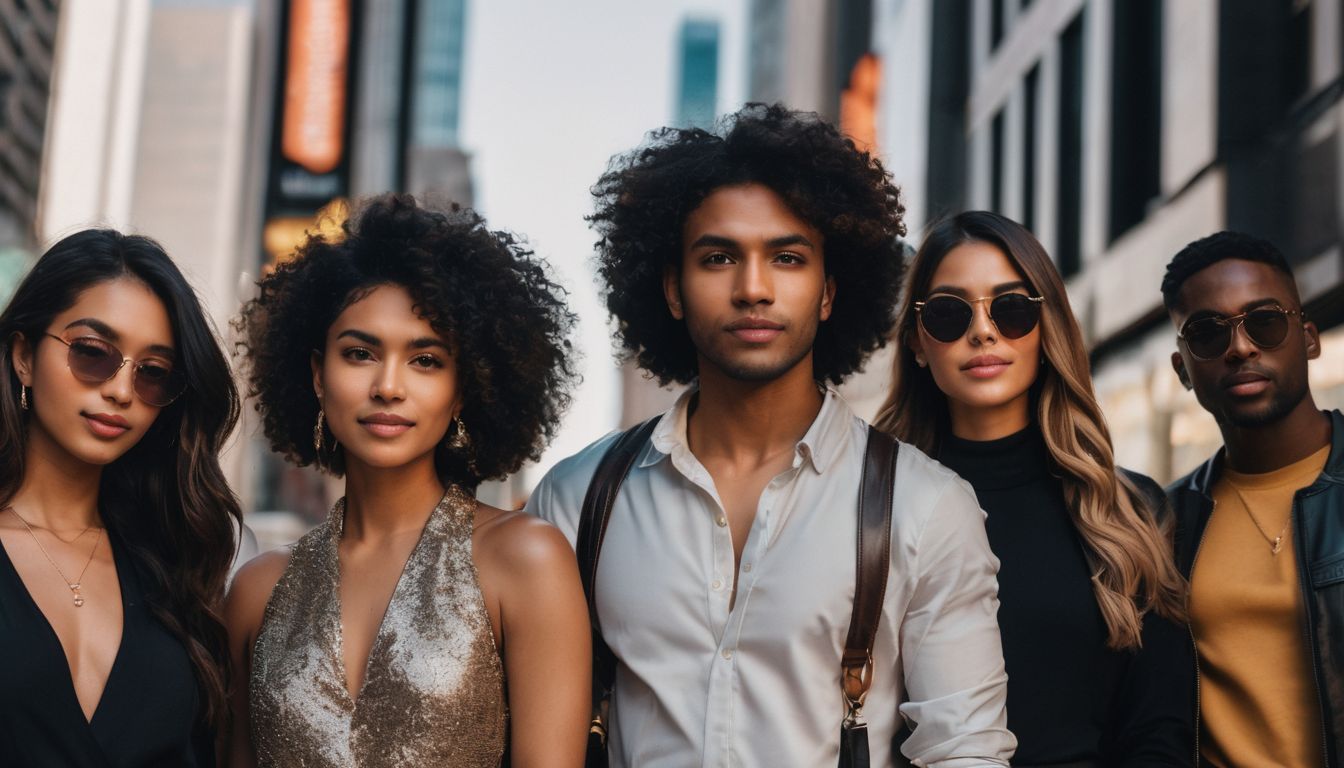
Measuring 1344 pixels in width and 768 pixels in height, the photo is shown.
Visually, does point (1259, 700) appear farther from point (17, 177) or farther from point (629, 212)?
point (17, 177)

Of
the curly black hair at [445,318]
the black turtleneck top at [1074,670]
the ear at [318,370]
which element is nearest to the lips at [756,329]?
the curly black hair at [445,318]

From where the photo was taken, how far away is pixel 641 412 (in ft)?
498

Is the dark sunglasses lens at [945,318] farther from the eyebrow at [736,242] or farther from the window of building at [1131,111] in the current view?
the window of building at [1131,111]

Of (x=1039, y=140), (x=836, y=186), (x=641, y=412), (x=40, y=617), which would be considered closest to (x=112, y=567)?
(x=40, y=617)

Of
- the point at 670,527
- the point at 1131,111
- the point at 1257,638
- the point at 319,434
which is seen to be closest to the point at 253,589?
the point at 319,434

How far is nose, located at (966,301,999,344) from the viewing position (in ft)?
16.0

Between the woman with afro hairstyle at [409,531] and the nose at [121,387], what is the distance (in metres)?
0.52

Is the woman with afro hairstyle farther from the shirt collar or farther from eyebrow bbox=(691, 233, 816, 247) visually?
eyebrow bbox=(691, 233, 816, 247)

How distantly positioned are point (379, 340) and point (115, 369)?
820 millimetres

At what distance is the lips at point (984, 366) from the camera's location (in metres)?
4.87

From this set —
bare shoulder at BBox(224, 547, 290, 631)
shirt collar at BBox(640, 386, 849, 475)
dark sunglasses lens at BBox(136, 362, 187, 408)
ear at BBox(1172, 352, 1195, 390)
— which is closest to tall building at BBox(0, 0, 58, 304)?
dark sunglasses lens at BBox(136, 362, 187, 408)

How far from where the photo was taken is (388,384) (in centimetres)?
405

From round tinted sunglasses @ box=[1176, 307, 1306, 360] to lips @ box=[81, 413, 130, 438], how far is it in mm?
3777

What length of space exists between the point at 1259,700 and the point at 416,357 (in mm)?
3013
